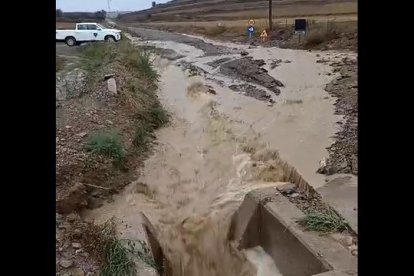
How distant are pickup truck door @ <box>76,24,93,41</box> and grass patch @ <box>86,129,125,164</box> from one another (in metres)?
17.5

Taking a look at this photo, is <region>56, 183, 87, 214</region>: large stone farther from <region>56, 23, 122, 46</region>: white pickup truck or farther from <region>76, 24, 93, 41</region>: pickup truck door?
<region>76, 24, 93, 41</region>: pickup truck door

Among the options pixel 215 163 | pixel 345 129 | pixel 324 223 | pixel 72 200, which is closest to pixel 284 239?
pixel 324 223

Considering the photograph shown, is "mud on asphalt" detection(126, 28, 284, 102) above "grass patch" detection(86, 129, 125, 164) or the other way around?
above

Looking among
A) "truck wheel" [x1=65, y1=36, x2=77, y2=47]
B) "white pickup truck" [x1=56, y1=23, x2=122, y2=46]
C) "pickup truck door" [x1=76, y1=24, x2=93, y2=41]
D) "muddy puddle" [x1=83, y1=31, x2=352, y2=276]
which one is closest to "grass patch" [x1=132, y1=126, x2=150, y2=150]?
"muddy puddle" [x1=83, y1=31, x2=352, y2=276]

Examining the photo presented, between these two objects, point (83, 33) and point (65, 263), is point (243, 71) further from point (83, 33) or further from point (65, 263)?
point (65, 263)

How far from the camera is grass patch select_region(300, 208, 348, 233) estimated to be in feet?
14.0

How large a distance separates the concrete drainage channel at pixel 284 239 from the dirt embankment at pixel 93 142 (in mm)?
1490

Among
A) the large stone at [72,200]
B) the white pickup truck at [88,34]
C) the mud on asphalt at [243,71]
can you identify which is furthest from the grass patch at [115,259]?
the white pickup truck at [88,34]

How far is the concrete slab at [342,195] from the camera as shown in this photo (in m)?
4.67

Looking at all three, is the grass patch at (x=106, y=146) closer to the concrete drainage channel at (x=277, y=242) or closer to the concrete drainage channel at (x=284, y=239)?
the concrete drainage channel at (x=277, y=242)

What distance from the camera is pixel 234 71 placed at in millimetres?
17281
